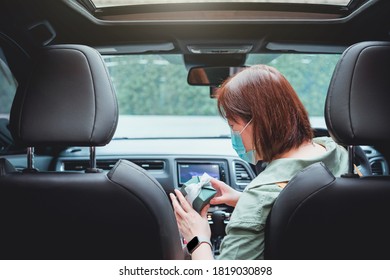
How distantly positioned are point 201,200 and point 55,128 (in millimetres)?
537

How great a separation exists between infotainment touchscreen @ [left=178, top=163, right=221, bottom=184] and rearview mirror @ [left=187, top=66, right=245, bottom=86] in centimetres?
50

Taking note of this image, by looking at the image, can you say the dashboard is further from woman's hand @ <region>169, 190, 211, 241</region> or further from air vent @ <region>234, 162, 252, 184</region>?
woman's hand @ <region>169, 190, 211, 241</region>

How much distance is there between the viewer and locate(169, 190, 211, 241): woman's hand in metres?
1.69

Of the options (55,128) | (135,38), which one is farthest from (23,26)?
(55,128)

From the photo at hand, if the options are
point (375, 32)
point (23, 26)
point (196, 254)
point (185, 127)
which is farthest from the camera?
point (185, 127)

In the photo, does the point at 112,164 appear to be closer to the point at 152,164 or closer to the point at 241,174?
the point at 152,164

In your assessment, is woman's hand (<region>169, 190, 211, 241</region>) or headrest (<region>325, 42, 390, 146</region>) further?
woman's hand (<region>169, 190, 211, 241</region>)

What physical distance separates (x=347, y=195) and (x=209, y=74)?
1.65 m

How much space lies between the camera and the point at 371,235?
158 cm

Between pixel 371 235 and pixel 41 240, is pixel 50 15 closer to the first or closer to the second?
pixel 41 240

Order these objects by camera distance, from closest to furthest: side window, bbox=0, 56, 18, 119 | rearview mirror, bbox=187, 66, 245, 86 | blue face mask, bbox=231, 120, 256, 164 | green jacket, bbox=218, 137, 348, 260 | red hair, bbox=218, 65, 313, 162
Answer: green jacket, bbox=218, 137, 348, 260, red hair, bbox=218, 65, 313, 162, blue face mask, bbox=231, 120, 256, 164, side window, bbox=0, 56, 18, 119, rearview mirror, bbox=187, 66, 245, 86

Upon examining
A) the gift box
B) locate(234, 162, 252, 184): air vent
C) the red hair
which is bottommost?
locate(234, 162, 252, 184): air vent

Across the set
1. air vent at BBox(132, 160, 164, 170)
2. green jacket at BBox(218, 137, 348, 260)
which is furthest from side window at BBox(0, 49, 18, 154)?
green jacket at BBox(218, 137, 348, 260)
